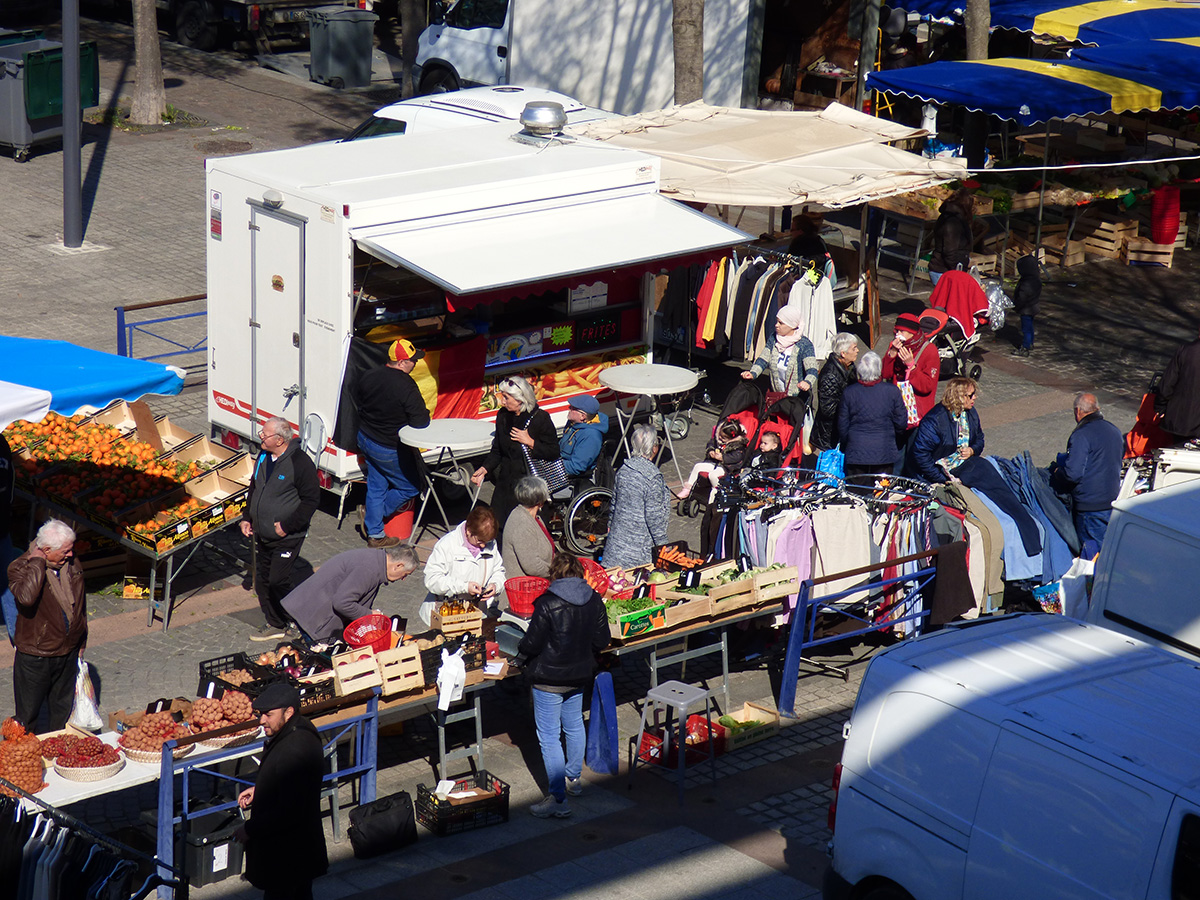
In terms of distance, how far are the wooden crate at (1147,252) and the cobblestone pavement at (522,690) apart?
236 mm

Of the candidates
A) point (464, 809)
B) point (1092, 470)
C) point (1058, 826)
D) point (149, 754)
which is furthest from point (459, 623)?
point (1092, 470)

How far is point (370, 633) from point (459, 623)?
0.68m

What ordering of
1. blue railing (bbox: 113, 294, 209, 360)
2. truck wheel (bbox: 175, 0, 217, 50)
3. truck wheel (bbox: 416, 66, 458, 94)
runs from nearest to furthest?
1. blue railing (bbox: 113, 294, 209, 360)
2. truck wheel (bbox: 416, 66, 458, 94)
3. truck wheel (bbox: 175, 0, 217, 50)

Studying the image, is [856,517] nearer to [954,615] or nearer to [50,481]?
[954,615]

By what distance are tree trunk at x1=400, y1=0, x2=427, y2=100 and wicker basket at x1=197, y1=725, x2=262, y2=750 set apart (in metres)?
19.7

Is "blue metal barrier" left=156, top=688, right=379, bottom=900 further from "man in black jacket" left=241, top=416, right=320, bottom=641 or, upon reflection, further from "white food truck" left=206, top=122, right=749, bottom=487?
"white food truck" left=206, top=122, right=749, bottom=487

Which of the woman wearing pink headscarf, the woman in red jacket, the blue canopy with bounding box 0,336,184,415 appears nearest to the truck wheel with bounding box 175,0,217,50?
the woman wearing pink headscarf

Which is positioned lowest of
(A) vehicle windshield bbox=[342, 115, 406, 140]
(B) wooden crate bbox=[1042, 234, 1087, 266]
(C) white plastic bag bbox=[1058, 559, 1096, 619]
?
(C) white plastic bag bbox=[1058, 559, 1096, 619]

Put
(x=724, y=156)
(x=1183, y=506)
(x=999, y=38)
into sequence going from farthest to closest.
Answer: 1. (x=999, y=38)
2. (x=724, y=156)
3. (x=1183, y=506)

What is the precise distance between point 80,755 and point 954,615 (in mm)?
5978

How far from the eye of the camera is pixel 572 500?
40.6ft

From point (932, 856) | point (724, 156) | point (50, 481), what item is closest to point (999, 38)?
point (724, 156)

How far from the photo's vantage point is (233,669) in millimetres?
8828

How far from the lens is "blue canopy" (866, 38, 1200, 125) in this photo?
751 inches
